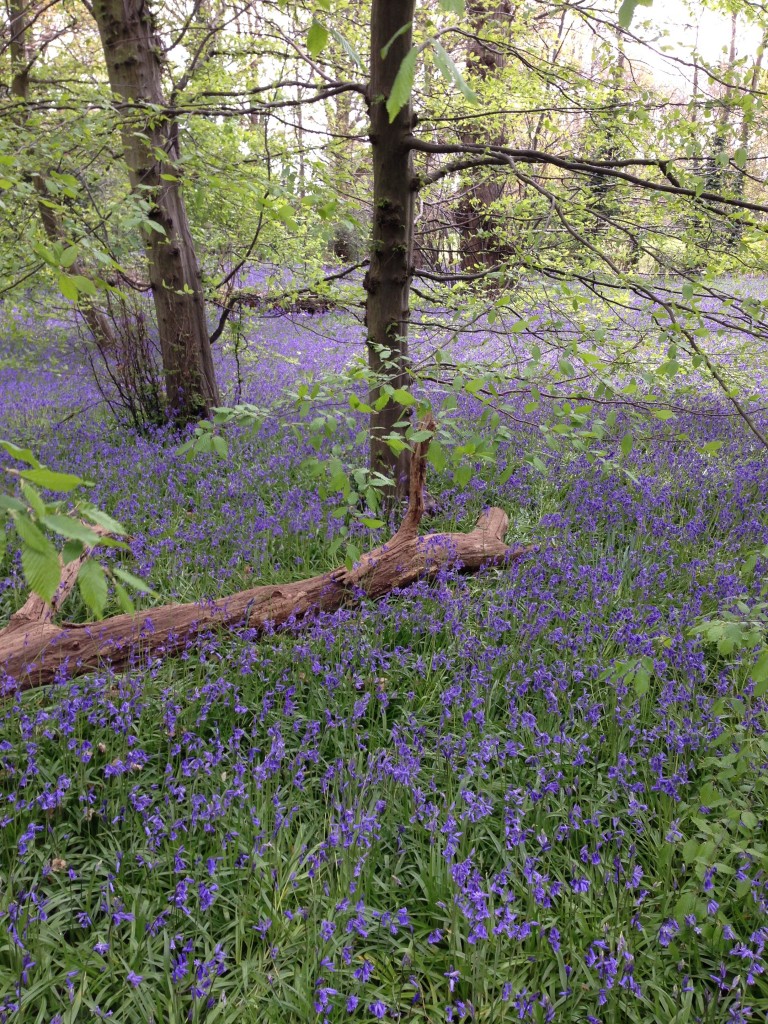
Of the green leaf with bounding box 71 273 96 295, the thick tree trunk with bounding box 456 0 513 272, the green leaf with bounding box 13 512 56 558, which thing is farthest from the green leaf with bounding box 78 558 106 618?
the thick tree trunk with bounding box 456 0 513 272

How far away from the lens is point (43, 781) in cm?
260

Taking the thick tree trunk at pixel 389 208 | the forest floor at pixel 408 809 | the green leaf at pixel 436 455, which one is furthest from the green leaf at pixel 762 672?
the thick tree trunk at pixel 389 208

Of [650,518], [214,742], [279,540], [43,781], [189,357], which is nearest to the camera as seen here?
[43,781]

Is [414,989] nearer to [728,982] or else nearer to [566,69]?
[728,982]

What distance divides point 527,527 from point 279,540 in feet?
6.37

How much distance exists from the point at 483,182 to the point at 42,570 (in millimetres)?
5415

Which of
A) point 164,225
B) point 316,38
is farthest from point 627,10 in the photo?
point 164,225

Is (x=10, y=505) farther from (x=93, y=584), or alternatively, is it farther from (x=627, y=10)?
(x=627, y=10)

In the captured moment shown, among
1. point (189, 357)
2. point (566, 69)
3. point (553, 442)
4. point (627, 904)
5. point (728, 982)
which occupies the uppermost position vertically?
point (566, 69)

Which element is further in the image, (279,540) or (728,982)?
(279,540)

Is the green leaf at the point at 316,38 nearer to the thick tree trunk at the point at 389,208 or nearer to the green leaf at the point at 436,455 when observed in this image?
the green leaf at the point at 436,455

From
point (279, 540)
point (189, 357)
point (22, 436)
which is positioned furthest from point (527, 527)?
point (22, 436)

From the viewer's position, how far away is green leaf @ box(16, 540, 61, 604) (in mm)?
1013

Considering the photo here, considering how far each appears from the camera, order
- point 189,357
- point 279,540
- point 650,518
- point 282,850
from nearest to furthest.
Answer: point 282,850 < point 279,540 < point 650,518 < point 189,357
